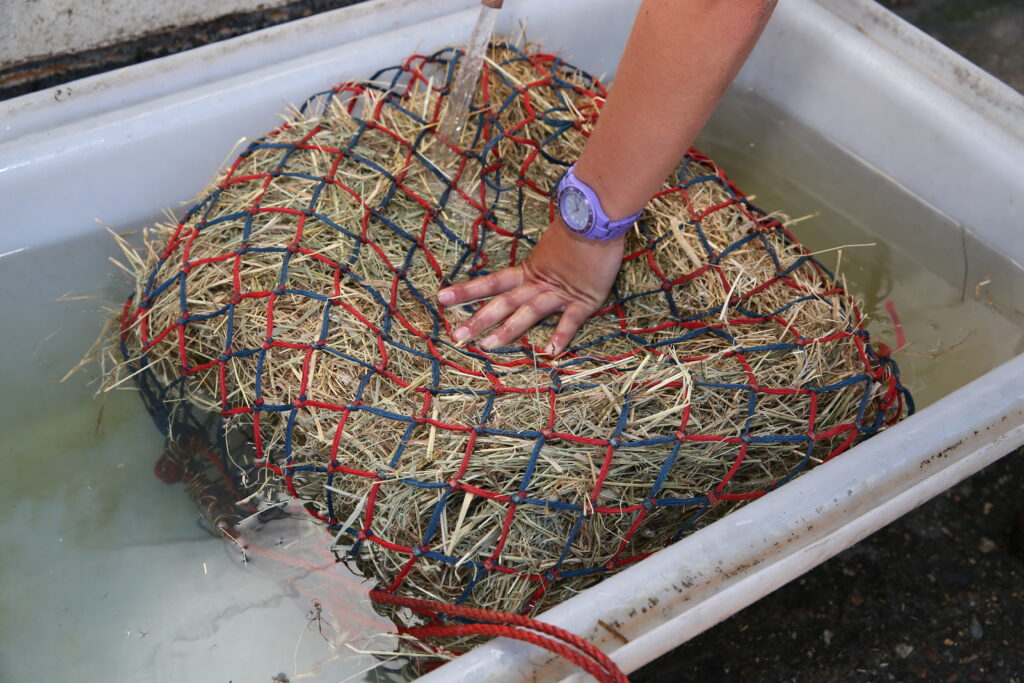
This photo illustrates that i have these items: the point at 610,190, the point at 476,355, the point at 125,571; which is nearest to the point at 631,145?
the point at 610,190

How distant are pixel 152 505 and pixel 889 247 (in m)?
1.53

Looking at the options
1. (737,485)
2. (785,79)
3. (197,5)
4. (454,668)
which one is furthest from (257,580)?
(785,79)

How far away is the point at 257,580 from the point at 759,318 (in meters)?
0.90

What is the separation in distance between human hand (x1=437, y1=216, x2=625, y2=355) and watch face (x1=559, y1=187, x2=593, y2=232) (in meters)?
0.02

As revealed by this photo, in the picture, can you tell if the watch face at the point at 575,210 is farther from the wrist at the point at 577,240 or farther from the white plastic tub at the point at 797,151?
the white plastic tub at the point at 797,151

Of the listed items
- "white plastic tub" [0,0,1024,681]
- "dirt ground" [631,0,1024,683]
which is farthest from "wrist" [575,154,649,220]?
"dirt ground" [631,0,1024,683]

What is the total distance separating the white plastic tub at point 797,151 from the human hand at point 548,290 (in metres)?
0.45

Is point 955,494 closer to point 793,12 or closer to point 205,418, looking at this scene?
point 793,12

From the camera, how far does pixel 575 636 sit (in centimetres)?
101

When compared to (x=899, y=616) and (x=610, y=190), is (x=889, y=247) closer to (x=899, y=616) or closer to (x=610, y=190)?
(x=899, y=616)

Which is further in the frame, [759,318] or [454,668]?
[759,318]

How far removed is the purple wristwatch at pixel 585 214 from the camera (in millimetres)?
1382

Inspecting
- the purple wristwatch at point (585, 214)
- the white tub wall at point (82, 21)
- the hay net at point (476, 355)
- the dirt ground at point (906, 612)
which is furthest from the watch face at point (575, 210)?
the white tub wall at point (82, 21)

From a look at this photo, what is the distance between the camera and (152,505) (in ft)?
5.00
